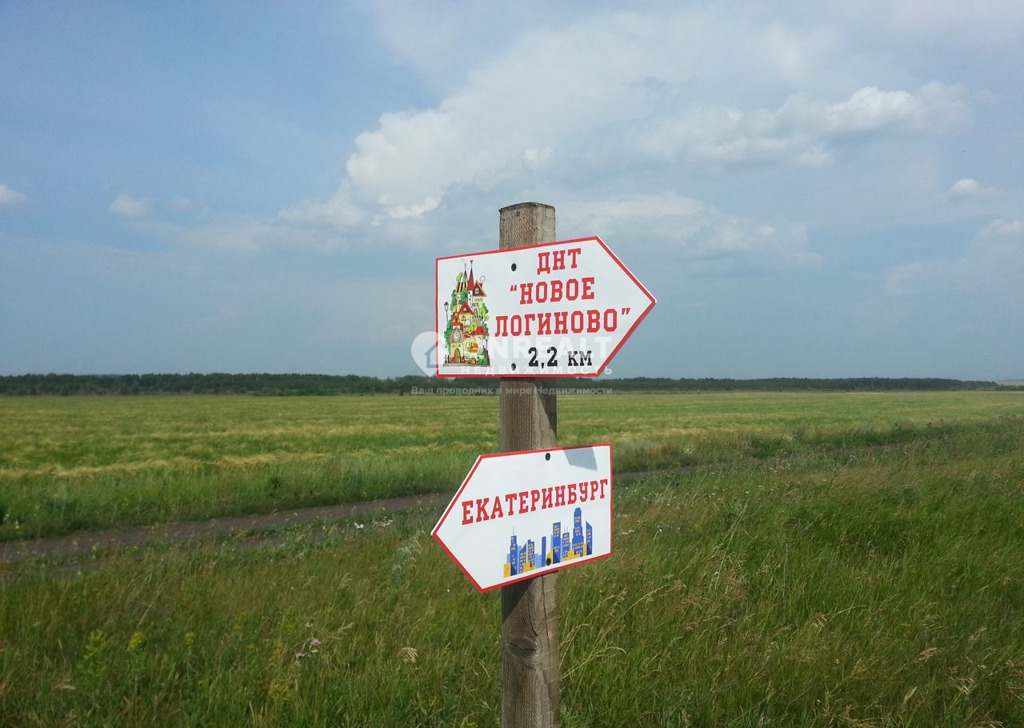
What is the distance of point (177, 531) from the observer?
959 cm

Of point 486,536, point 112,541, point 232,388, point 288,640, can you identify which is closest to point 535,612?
point 486,536

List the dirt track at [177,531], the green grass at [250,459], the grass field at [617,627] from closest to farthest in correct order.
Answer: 1. the grass field at [617,627]
2. the dirt track at [177,531]
3. the green grass at [250,459]

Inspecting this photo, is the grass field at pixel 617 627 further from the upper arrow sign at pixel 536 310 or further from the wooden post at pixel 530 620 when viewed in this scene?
the upper arrow sign at pixel 536 310

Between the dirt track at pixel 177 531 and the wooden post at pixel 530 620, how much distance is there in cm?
605

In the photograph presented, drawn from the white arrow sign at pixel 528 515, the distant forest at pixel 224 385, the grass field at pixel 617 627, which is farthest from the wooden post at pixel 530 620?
the distant forest at pixel 224 385

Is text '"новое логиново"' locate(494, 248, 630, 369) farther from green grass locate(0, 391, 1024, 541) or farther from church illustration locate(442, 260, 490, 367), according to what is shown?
green grass locate(0, 391, 1024, 541)

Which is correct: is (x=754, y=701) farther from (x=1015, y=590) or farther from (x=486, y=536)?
(x=1015, y=590)

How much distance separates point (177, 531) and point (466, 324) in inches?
335

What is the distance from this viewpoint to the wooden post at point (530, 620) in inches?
99.5

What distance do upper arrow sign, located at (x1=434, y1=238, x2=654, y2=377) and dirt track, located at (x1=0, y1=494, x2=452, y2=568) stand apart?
240 inches

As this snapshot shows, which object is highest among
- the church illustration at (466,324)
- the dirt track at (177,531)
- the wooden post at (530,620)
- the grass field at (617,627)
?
the church illustration at (466,324)

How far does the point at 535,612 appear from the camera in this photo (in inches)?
100

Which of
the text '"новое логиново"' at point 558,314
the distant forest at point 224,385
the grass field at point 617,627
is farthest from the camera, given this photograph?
the distant forest at point 224,385

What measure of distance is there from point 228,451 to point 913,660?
2342 centimetres
